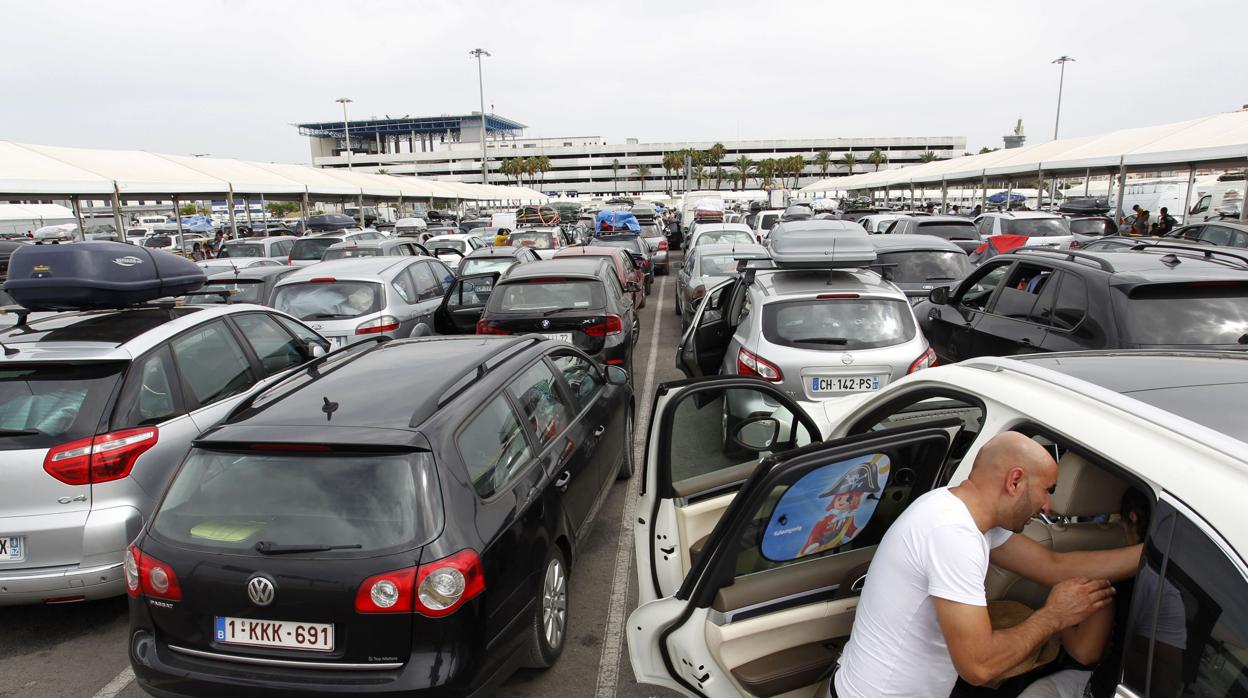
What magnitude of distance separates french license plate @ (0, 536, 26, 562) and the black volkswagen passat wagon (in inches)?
46.9

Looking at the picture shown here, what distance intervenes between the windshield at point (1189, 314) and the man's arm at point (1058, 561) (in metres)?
3.29

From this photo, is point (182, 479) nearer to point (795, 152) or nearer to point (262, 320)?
point (262, 320)

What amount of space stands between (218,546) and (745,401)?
12.9ft

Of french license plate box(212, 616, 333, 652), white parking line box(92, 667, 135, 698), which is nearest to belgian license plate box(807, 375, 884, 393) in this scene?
french license plate box(212, 616, 333, 652)

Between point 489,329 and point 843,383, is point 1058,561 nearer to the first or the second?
point 843,383

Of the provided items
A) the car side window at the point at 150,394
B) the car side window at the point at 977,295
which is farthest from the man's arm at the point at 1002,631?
the car side window at the point at 977,295

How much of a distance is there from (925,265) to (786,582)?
8.37 metres

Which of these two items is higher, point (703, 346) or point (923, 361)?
point (923, 361)

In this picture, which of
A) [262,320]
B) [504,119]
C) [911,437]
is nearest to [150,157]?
[262,320]

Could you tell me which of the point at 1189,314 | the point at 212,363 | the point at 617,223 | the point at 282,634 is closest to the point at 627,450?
the point at 212,363

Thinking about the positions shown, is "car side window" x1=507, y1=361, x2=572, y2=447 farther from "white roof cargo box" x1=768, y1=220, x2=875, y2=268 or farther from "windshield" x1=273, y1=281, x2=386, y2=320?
"windshield" x1=273, y1=281, x2=386, y2=320

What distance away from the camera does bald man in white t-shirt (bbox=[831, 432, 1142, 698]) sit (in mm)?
1959

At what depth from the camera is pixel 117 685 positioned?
11.9 feet

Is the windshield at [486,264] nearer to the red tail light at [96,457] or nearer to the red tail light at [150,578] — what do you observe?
the red tail light at [96,457]
